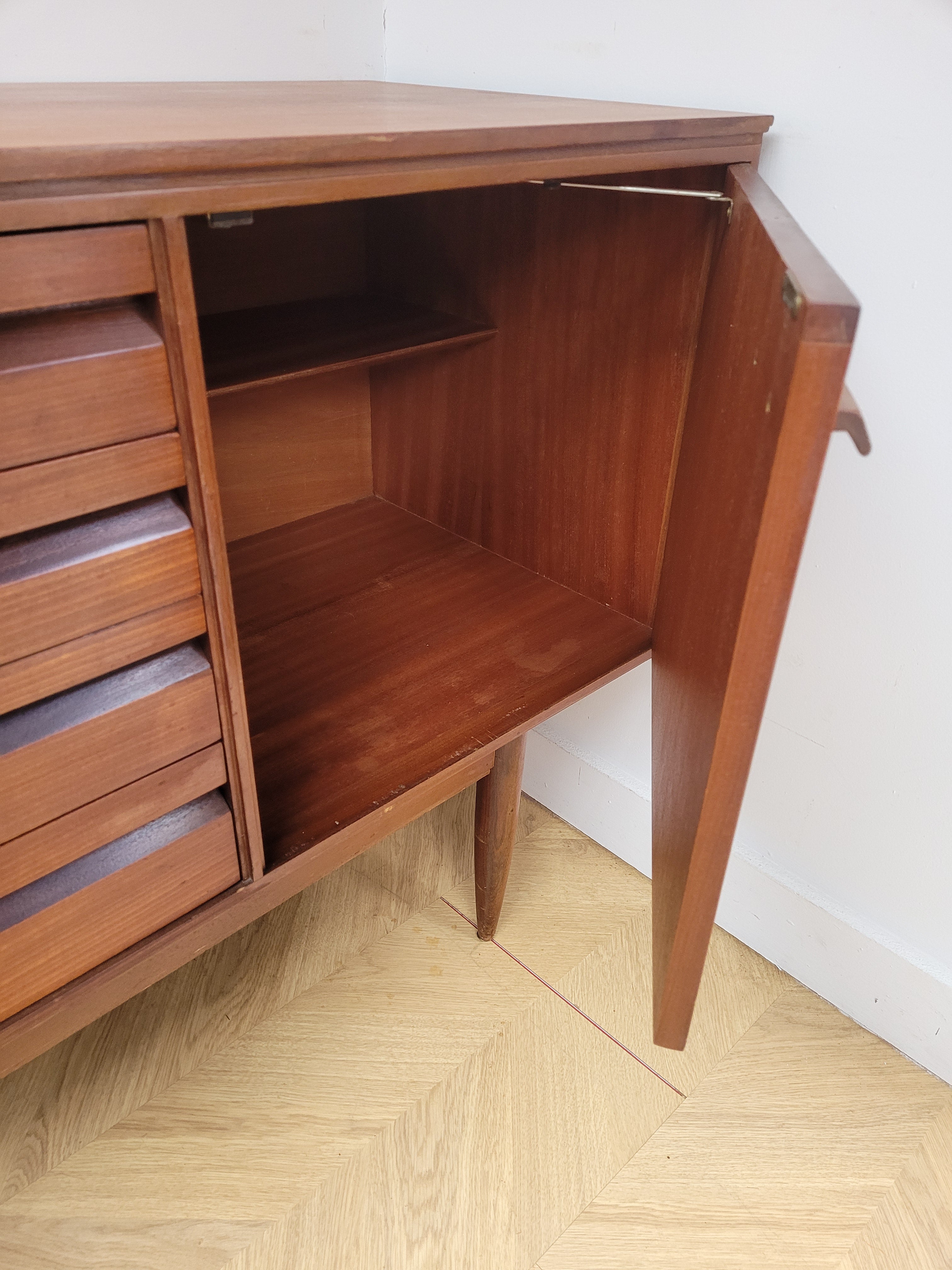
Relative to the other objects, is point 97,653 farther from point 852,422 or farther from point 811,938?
point 811,938

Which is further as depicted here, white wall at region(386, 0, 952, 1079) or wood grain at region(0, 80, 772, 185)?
white wall at region(386, 0, 952, 1079)

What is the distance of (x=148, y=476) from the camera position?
0.50 meters

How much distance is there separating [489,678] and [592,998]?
1.66 ft

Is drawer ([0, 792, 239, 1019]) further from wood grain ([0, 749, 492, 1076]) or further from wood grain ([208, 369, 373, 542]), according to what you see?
wood grain ([208, 369, 373, 542])

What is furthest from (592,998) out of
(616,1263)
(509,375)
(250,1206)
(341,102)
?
(341,102)

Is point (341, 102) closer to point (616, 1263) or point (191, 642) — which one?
point (191, 642)

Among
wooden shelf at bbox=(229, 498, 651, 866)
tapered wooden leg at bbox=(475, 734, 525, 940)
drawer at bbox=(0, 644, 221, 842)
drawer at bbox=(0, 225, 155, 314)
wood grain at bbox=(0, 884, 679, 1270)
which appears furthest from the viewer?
tapered wooden leg at bbox=(475, 734, 525, 940)

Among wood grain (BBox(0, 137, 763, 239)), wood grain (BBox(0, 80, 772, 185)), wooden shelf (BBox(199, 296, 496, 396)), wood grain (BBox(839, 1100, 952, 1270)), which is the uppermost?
wood grain (BBox(0, 80, 772, 185))

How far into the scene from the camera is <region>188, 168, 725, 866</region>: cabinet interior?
810mm

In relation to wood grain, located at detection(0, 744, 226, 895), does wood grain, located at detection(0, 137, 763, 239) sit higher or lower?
higher

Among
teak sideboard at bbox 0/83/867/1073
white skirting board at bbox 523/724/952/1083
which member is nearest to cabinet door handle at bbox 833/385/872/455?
teak sideboard at bbox 0/83/867/1073

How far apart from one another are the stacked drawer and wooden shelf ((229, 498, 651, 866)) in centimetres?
12

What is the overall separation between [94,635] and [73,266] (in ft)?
0.65

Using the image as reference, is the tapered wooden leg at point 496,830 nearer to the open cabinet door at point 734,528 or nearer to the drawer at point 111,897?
the open cabinet door at point 734,528
